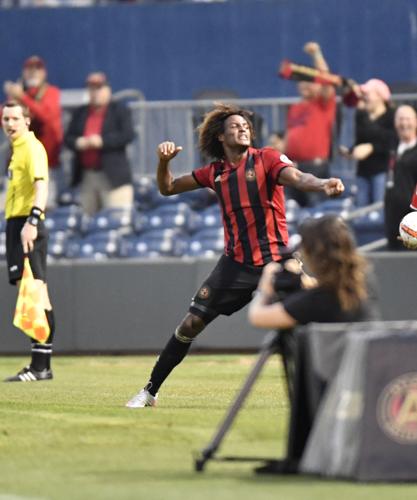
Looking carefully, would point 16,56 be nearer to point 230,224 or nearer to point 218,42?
point 218,42

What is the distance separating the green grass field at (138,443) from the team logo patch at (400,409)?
0.22 meters

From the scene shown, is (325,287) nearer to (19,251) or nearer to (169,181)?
(169,181)

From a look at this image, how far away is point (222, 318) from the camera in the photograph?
719 inches

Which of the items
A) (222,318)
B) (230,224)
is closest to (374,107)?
(222,318)

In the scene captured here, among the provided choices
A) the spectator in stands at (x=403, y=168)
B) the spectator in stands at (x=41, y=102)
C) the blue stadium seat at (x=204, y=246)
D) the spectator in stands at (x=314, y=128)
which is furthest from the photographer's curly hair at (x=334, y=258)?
the spectator in stands at (x=41, y=102)

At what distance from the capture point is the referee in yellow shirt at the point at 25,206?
13.5m

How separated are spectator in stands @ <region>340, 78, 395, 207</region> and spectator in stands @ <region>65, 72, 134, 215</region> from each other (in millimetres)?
2696

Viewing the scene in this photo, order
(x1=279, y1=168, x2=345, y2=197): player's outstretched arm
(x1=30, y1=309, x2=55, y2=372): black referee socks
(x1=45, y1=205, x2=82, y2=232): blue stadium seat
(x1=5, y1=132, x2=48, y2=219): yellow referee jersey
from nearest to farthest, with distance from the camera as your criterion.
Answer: (x1=279, y1=168, x2=345, y2=197): player's outstretched arm, (x1=5, y1=132, x2=48, y2=219): yellow referee jersey, (x1=30, y1=309, x2=55, y2=372): black referee socks, (x1=45, y1=205, x2=82, y2=232): blue stadium seat

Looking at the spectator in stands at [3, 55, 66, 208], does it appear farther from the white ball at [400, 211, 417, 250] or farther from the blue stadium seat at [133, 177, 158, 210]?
the white ball at [400, 211, 417, 250]

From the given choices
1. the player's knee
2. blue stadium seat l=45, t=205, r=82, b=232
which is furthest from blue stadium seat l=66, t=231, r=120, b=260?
the player's knee

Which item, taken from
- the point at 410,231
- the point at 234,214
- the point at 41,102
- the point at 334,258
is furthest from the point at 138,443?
the point at 41,102

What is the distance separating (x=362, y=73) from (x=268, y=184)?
10.4 metres

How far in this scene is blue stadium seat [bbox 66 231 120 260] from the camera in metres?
19.8

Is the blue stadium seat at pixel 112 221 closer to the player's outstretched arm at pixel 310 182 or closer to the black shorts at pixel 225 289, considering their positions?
the black shorts at pixel 225 289
